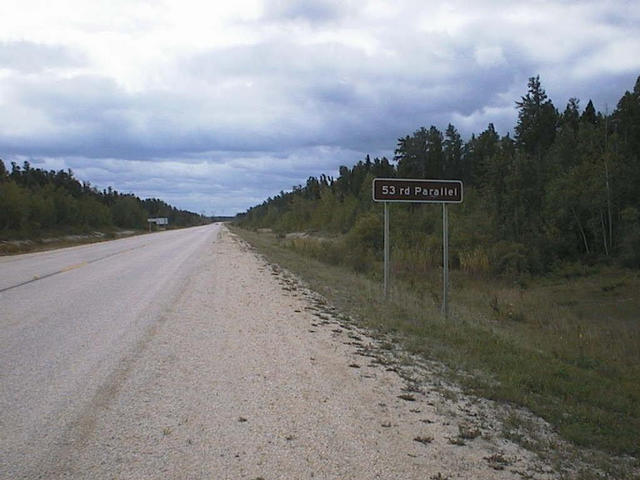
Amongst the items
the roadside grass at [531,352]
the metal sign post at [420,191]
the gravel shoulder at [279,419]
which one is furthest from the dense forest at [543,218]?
the gravel shoulder at [279,419]

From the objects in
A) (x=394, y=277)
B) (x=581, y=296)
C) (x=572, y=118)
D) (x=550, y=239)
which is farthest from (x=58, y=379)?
(x=572, y=118)

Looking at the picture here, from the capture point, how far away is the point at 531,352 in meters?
9.16

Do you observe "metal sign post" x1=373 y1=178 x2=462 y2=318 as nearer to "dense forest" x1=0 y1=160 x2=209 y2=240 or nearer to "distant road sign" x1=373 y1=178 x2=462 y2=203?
"distant road sign" x1=373 y1=178 x2=462 y2=203

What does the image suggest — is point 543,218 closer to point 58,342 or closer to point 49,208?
point 58,342

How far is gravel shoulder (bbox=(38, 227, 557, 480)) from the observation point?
4.30 metres

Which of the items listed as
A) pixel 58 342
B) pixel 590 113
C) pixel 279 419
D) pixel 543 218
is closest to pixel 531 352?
pixel 279 419

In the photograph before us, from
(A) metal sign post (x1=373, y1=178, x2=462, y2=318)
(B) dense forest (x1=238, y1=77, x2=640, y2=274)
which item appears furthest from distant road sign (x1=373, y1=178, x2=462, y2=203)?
(B) dense forest (x1=238, y1=77, x2=640, y2=274)

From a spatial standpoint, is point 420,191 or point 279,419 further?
point 420,191

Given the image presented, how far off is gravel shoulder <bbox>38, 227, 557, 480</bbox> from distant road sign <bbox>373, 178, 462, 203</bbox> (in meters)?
4.56

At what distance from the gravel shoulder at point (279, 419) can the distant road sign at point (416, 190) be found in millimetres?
4556

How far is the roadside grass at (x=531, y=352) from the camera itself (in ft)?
19.2

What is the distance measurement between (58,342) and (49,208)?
74.0 meters

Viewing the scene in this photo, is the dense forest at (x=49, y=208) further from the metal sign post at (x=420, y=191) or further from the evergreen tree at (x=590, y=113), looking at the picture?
the evergreen tree at (x=590, y=113)

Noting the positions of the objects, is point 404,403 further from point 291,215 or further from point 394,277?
point 291,215
